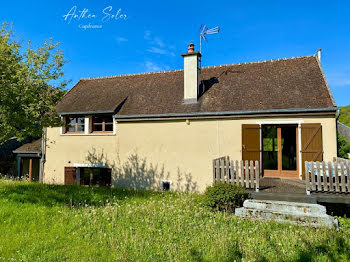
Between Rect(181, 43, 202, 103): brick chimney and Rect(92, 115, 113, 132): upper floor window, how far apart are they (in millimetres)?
4396

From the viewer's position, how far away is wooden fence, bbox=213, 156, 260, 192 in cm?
822

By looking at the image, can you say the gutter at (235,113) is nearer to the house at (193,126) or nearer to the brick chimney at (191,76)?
the house at (193,126)

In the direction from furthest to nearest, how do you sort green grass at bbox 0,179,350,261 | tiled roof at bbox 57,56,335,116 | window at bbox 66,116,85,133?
window at bbox 66,116,85,133 → tiled roof at bbox 57,56,335,116 → green grass at bbox 0,179,350,261

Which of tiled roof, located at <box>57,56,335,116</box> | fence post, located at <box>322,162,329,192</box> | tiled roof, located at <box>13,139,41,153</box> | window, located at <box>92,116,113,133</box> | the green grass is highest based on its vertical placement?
tiled roof, located at <box>57,56,335,116</box>

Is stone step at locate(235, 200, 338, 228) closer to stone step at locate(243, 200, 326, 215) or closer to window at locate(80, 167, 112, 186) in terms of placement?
stone step at locate(243, 200, 326, 215)

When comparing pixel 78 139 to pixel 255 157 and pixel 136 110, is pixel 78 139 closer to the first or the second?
pixel 136 110

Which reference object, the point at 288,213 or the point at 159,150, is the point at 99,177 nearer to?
the point at 159,150

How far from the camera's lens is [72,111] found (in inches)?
528

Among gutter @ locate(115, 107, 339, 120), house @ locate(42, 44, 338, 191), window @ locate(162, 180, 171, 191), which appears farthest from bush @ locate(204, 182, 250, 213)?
window @ locate(162, 180, 171, 191)

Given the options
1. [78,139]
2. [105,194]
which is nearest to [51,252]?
[105,194]

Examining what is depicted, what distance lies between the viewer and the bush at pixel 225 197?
7504 mm

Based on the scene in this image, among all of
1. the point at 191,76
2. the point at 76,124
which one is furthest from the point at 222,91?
the point at 76,124

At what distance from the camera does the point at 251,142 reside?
1038 centimetres

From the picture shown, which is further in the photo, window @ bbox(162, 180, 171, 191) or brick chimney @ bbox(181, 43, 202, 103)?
brick chimney @ bbox(181, 43, 202, 103)
